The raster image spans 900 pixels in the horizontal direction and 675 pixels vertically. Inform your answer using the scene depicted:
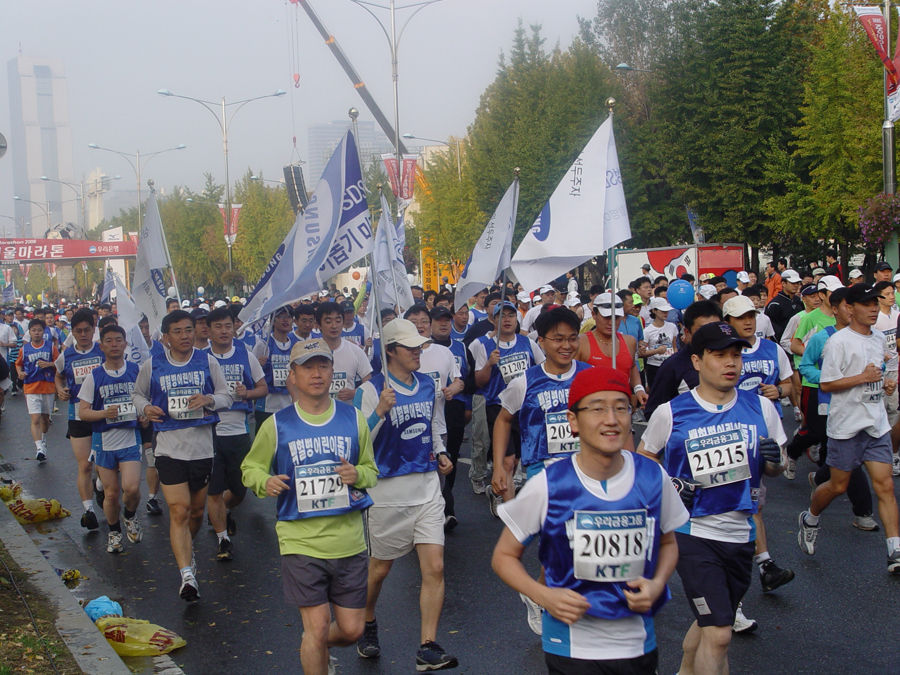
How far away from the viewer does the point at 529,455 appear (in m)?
5.91

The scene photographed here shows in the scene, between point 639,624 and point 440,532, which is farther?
point 440,532

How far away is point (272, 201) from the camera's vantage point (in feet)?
221

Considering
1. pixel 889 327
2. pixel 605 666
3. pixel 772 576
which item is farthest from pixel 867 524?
pixel 605 666

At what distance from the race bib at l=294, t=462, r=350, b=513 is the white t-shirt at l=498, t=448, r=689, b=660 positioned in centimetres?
160

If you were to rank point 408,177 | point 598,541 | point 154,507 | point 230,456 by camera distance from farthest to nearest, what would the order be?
1. point 408,177
2. point 154,507
3. point 230,456
4. point 598,541

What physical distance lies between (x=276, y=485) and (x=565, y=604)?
1928 mm

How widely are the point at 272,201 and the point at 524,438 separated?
209ft

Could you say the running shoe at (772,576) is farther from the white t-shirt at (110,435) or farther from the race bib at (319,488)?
the white t-shirt at (110,435)

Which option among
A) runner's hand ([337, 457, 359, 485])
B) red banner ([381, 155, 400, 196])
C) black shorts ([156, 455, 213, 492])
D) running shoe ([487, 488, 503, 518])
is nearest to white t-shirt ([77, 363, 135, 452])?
black shorts ([156, 455, 213, 492])

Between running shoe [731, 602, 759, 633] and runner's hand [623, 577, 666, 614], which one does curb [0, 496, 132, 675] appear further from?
running shoe [731, 602, 759, 633]

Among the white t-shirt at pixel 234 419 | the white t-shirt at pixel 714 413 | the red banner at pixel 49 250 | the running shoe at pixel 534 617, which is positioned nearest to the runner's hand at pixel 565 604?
the white t-shirt at pixel 714 413

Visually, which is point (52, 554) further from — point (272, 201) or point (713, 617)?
point (272, 201)

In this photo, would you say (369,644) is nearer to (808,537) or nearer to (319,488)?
(319,488)

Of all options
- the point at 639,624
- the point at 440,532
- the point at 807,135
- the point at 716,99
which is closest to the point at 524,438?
the point at 440,532
